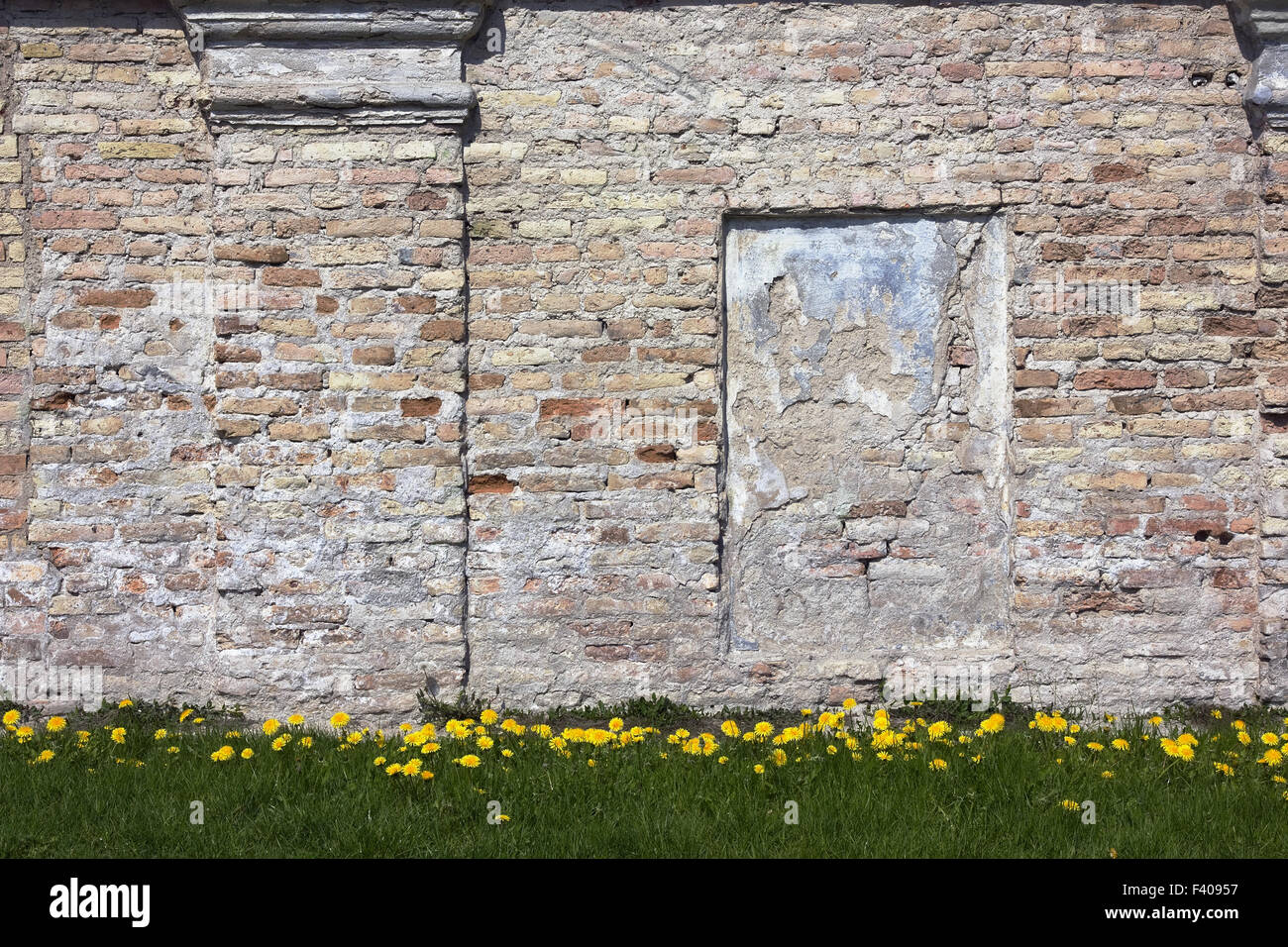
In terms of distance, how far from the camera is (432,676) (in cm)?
441

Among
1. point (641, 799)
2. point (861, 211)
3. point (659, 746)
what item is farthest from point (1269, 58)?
point (641, 799)

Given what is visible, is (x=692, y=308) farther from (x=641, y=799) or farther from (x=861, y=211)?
(x=641, y=799)

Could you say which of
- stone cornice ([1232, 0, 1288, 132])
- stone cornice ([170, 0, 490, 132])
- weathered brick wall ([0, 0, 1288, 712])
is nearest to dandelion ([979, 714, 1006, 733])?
weathered brick wall ([0, 0, 1288, 712])

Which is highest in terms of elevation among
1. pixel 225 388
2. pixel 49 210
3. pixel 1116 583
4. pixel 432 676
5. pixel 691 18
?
pixel 691 18

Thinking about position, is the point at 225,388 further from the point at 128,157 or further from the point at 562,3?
the point at 562,3

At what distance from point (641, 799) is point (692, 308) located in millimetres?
2065

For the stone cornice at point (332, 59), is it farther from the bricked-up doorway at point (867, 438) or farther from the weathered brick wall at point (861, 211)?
the bricked-up doorway at point (867, 438)

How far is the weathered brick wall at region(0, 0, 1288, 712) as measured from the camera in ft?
14.8

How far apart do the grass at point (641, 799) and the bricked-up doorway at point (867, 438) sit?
0.65 metres

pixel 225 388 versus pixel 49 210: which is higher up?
pixel 49 210

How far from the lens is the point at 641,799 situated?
3541 millimetres

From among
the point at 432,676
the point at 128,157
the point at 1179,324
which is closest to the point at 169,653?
the point at 432,676

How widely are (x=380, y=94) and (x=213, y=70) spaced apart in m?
0.70

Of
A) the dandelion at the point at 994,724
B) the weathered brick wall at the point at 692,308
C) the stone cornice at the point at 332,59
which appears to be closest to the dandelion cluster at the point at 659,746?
the dandelion at the point at 994,724
